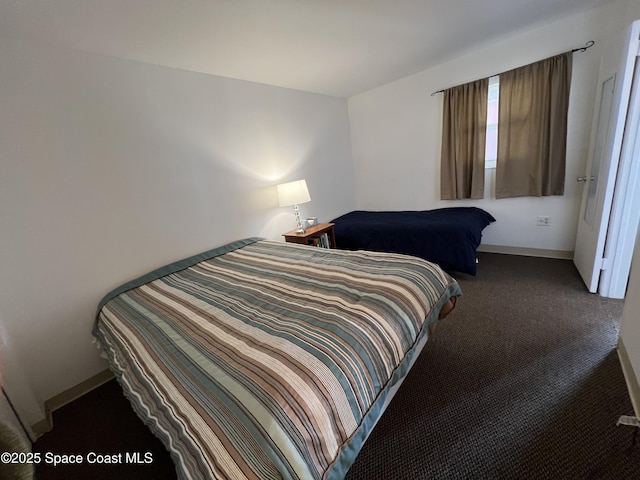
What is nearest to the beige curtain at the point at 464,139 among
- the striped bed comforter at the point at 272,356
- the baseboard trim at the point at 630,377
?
the baseboard trim at the point at 630,377

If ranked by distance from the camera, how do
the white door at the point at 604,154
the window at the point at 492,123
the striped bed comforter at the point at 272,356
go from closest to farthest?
1. the striped bed comforter at the point at 272,356
2. the white door at the point at 604,154
3. the window at the point at 492,123

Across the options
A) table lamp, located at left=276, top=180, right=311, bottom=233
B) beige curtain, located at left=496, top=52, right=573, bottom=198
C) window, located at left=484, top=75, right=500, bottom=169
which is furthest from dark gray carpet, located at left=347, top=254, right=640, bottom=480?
table lamp, located at left=276, top=180, right=311, bottom=233

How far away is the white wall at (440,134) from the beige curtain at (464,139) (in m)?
0.14

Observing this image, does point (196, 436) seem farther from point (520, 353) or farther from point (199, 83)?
point (199, 83)

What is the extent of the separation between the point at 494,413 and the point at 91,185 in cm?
279

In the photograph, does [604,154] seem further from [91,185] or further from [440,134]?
[91,185]

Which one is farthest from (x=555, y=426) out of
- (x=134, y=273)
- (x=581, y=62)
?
(x=581, y=62)

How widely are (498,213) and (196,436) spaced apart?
11.9ft

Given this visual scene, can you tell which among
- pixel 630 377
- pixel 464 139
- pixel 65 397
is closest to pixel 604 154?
pixel 464 139

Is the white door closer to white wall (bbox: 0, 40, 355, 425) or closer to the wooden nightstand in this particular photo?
the wooden nightstand

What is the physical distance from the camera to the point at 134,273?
80.1 inches

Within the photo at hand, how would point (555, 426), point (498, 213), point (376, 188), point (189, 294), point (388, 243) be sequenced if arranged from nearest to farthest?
point (555, 426)
point (189, 294)
point (388, 243)
point (498, 213)
point (376, 188)

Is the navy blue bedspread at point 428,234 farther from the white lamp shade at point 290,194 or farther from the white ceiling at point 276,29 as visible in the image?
the white ceiling at point 276,29

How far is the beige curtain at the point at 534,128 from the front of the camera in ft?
8.42
